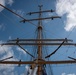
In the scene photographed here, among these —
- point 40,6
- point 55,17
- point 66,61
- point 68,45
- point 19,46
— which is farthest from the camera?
point 40,6

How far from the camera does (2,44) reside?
26.2m

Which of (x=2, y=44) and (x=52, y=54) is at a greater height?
(x=2, y=44)

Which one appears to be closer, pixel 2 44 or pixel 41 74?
pixel 41 74

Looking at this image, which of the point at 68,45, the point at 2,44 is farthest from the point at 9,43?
the point at 68,45

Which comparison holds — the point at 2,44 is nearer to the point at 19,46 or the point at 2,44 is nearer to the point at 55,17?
the point at 19,46

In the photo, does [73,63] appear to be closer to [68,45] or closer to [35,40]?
[68,45]

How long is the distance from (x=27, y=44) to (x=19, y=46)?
1560 millimetres

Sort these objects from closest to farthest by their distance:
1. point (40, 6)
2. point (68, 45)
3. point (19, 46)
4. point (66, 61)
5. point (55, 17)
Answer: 1. point (66, 61)
2. point (19, 46)
3. point (68, 45)
4. point (55, 17)
5. point (40, 6)

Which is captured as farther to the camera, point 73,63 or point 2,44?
point 2,44

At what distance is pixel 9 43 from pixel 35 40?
118 inches

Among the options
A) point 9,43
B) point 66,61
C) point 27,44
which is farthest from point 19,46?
point 66,61

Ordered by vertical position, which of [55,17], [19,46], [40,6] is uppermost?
[40,6]

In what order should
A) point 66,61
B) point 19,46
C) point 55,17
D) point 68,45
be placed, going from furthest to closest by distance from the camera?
point 55,17 → point 68,45 → point 19,46 → point 66,61

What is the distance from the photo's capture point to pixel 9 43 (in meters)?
26.1
